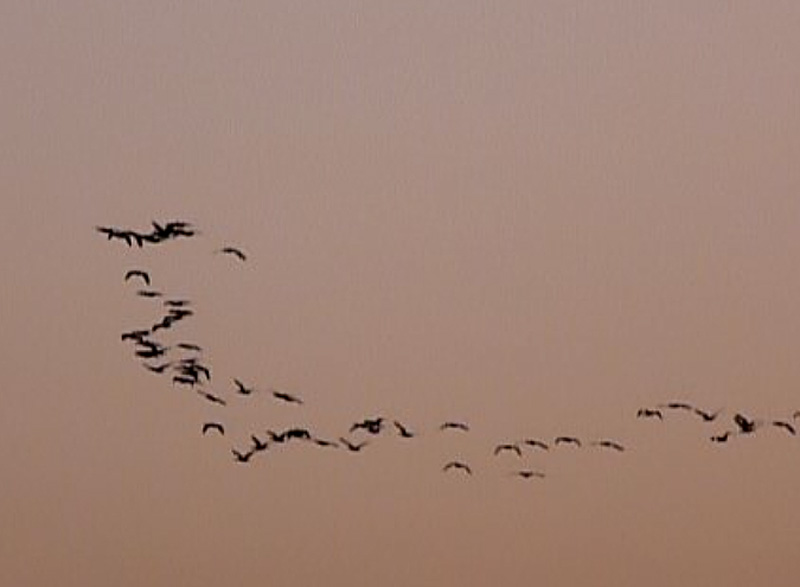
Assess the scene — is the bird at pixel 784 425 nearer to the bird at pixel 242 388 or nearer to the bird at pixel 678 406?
the bird at pixel 678 406

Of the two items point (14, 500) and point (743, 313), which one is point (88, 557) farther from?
point (743, 313)

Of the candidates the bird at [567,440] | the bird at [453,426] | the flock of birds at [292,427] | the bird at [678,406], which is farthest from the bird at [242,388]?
the bird at [678,406]

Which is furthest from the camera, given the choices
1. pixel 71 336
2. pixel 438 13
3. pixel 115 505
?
pixel 115 505

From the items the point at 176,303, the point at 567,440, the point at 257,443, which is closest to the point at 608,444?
the point at 567,440

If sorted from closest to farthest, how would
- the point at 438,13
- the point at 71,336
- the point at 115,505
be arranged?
the point at 438,13
the point at 71,336
the point at 115,505

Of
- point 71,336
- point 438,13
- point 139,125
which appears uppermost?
point 438,13

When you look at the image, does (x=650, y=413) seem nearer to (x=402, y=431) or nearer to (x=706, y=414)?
(x=706, y=414)

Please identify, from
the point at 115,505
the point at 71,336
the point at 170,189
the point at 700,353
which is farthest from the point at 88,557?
the point at 700,353
